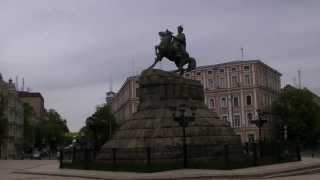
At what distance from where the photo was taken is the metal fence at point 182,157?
2848 centimetres

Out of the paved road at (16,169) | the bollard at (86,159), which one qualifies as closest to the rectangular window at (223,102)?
the paved road at (16,169)

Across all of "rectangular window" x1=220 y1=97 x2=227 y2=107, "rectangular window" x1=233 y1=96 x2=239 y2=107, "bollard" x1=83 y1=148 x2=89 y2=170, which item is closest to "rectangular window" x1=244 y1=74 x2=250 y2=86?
"rectangular window" x1=233 y1=96 x2=239 y2=107

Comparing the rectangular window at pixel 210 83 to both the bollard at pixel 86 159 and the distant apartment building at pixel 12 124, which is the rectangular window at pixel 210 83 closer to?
the distant apartment building at pixel 12 124

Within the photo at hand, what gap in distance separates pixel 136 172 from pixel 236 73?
72.8 meters

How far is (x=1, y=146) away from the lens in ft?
288

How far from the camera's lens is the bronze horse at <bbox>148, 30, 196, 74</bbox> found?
35000 mm

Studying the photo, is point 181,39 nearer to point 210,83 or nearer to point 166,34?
point 166,34

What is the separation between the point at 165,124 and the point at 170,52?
4.90 m

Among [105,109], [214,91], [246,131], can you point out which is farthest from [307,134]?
[105,109]

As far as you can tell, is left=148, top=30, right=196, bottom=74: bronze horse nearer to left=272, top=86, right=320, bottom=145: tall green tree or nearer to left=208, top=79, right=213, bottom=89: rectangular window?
left=272, top=86, right=320, bottom=145: tall green tree

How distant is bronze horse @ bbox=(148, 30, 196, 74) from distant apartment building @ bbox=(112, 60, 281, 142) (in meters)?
60.1

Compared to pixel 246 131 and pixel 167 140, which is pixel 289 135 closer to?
pixel 246 131

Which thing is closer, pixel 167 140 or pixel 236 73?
pixel 167 140

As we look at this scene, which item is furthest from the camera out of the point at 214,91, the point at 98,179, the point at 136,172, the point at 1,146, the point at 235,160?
the point at 214,91
